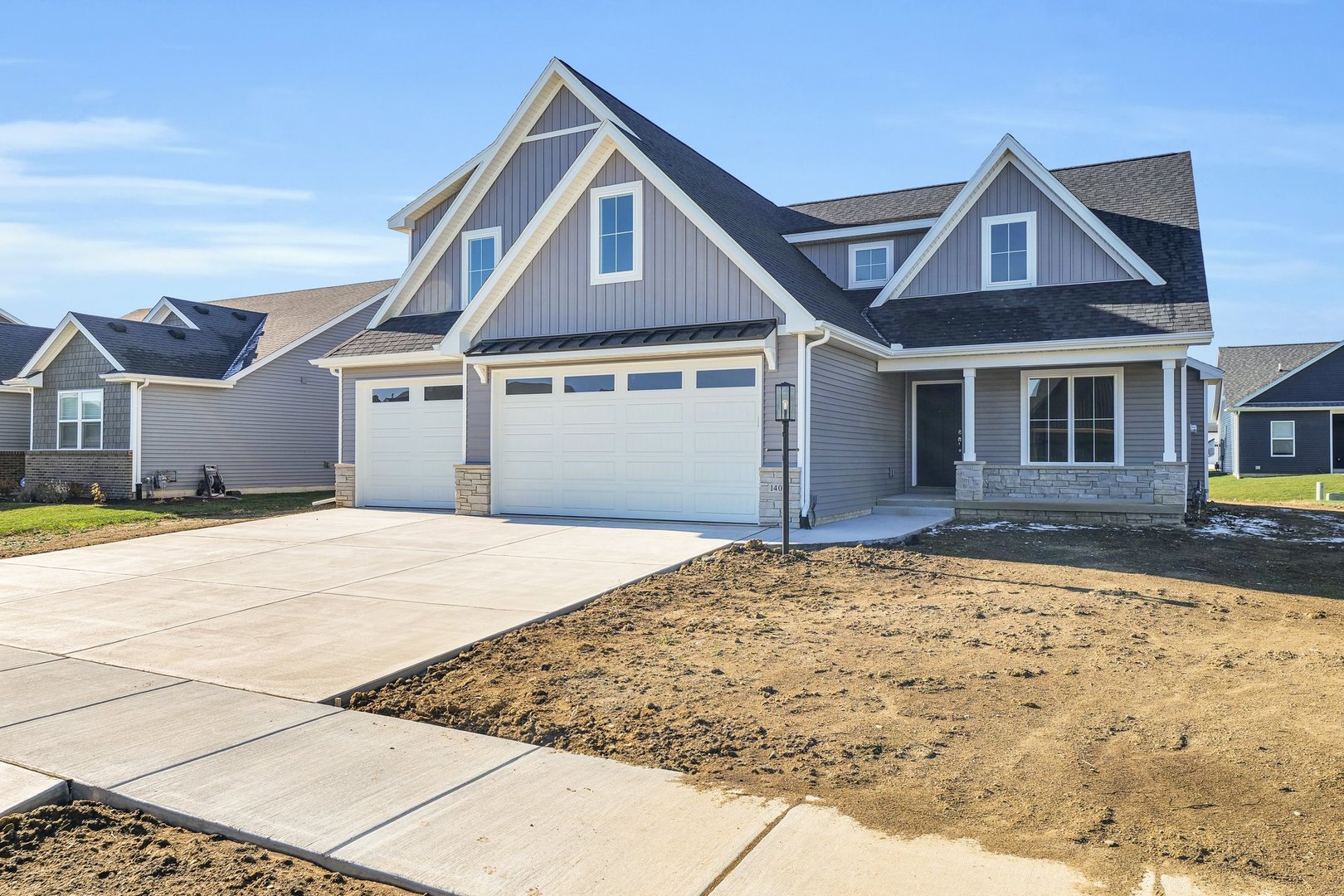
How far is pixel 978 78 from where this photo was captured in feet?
43.0

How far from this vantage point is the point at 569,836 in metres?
3.55

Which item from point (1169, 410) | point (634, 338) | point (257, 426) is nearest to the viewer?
point (634, 338)

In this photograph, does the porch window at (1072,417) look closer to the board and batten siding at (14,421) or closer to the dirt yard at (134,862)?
the dirt yard at (134,862)

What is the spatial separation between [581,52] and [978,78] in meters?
8.29

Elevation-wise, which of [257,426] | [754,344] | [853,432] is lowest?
[853,432]

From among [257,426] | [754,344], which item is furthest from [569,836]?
[257,426]

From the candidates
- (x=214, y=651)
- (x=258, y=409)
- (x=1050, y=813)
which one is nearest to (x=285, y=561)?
(x=214, y=651)

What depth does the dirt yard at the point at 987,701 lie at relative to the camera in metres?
3.61

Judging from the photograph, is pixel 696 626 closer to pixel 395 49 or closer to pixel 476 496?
pixel 476 496

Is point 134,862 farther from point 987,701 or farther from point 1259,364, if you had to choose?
point 1259,364

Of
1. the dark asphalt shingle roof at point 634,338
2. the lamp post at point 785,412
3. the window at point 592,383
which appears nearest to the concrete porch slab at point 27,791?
the lamp post at point 785,412

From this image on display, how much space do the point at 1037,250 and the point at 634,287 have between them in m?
7.37

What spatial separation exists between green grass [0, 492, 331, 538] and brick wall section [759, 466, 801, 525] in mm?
9728

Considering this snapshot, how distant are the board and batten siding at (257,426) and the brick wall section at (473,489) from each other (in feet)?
35.9
